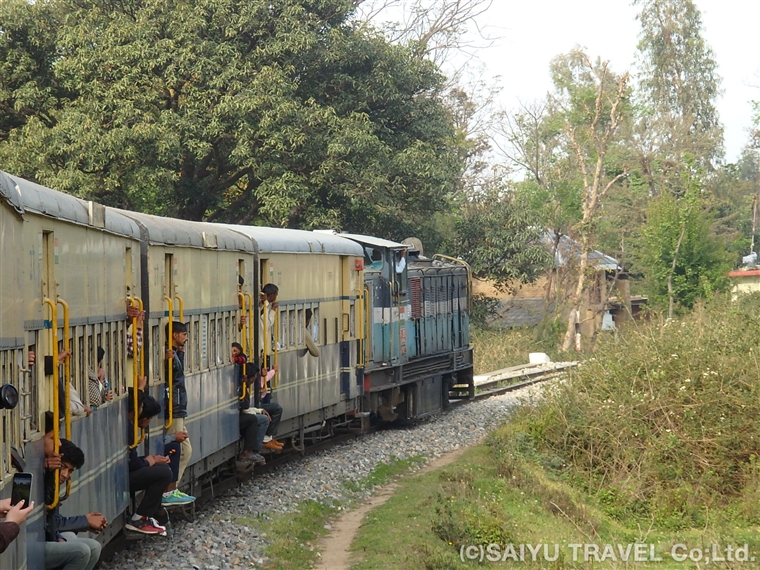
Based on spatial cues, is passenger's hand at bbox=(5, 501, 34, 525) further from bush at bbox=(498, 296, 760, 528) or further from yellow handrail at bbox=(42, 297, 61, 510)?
bush at bbox=(498, 296, 760, 528)

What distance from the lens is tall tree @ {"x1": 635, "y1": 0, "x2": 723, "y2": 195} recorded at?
2446 inches

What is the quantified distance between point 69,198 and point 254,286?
6672 mm

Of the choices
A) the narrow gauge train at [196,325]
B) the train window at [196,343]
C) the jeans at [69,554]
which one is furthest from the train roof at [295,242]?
the jeans at [69,554]

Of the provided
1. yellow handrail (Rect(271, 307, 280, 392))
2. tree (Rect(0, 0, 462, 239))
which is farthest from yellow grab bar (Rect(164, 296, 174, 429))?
tree (Rect(0, 0, 462, 239))

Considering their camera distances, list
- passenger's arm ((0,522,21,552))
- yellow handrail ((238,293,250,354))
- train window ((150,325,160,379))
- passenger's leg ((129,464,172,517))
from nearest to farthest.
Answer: passenger's arm ((0,522,21,552))
passenger's leg ((129,464,172,517))
train window ((150,325,160,379))
yellow handrail ((238,293,250,354))

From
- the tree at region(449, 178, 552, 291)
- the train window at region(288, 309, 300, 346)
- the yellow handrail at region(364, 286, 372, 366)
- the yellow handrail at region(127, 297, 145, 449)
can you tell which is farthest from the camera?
the tree at region(449, 178, 552, 291)

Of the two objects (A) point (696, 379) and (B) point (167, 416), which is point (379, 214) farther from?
(B) point (167, 416)

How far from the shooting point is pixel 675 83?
63531mm

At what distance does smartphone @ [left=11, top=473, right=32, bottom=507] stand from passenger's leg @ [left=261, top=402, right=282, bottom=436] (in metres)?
8.76

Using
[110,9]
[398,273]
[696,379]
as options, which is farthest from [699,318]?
[110,9]

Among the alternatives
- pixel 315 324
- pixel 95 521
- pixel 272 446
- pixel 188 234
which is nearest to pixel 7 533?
pixel 95 521

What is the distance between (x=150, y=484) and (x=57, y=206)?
337 centimetres

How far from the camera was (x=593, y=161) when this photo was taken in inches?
2331

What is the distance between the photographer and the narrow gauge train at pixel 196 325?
561 cm
